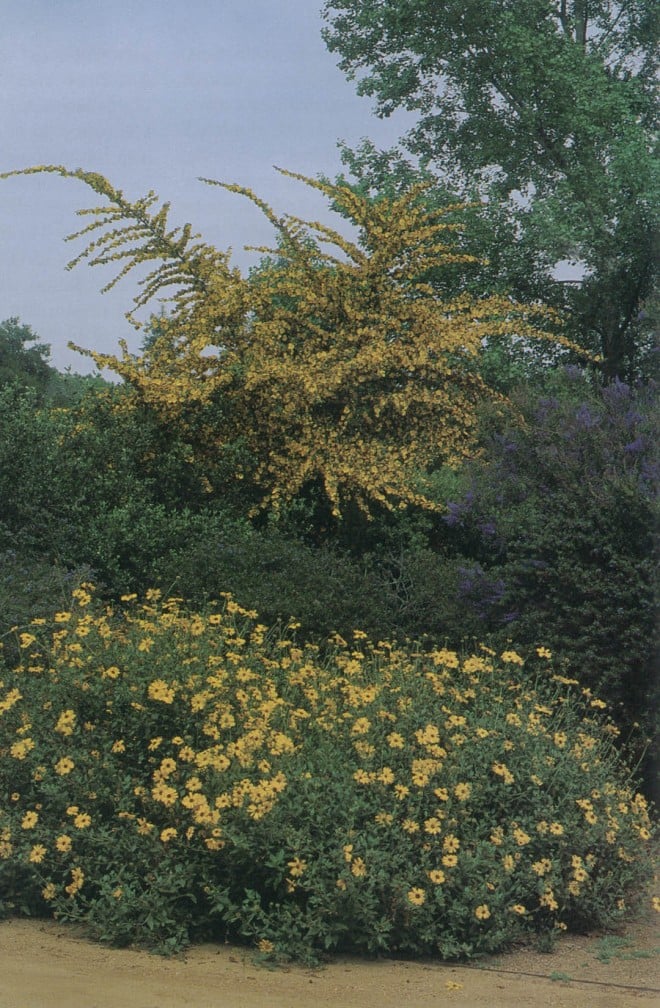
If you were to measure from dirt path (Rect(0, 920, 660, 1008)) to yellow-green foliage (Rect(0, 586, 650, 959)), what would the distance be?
0.35 feet

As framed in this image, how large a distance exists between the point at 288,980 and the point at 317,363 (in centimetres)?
779

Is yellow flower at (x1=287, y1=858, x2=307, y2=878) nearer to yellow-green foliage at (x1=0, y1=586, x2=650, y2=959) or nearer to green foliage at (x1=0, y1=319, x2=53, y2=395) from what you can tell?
yellow-green foliage at (x1=0, y1=586, x2=650, y2=959)

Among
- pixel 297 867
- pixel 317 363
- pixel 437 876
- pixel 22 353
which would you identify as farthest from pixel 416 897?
pixel 22 353

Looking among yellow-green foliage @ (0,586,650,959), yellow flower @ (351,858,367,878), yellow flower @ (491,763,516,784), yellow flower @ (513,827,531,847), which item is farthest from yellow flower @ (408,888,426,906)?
yellow flower @ (491,763,516,784)

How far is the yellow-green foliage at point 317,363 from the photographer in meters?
11.0

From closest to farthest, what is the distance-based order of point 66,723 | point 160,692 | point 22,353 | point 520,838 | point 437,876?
1. point 437,876
2. point 520,838
3. point 160,692
4. point 66,723
5. point 22,353

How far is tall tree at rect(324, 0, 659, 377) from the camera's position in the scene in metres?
18.6

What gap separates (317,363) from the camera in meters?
11.3

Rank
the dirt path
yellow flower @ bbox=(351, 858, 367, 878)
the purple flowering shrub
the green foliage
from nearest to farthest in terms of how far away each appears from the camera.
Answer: the dirt path < yellow flower @ bbox=(351, 858, 367, 878) < the purple flowering shrub < the green foliage

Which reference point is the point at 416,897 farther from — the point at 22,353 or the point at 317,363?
the point at 22,353

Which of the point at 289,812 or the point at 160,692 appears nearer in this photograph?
the point at 289,812

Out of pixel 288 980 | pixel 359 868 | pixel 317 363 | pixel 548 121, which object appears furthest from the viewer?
pixel 548 121

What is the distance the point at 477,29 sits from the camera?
20.0 metres

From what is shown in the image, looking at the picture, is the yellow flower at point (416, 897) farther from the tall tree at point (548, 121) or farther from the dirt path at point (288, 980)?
the tall tree at point (548, 121)
